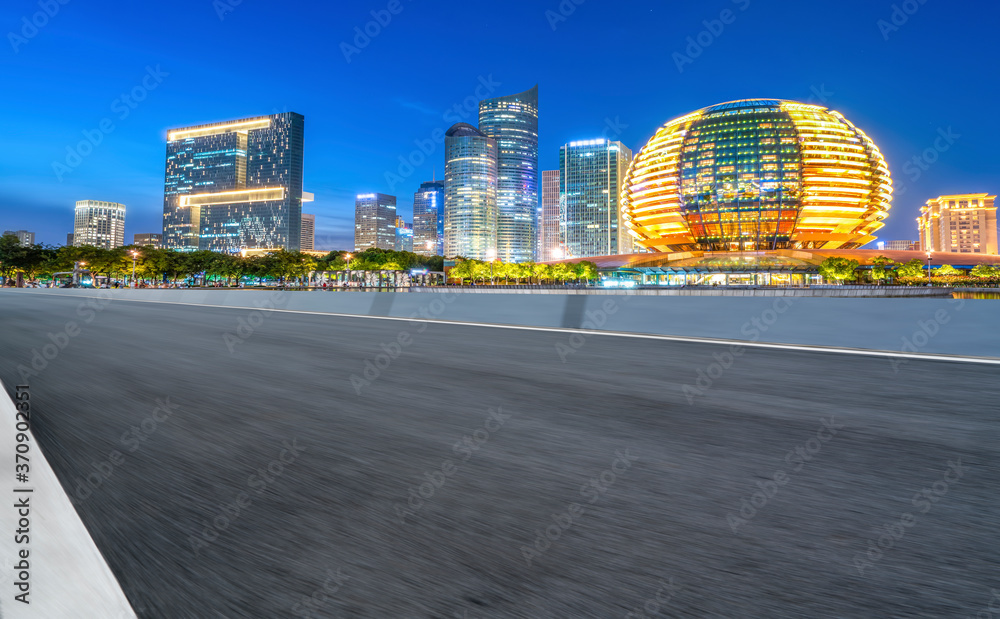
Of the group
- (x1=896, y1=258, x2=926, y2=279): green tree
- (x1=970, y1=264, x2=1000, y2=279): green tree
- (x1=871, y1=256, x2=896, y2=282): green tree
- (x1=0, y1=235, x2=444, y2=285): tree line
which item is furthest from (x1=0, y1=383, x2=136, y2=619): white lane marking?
(x1=970, y1=264, x2=1000, y2=279): green tree

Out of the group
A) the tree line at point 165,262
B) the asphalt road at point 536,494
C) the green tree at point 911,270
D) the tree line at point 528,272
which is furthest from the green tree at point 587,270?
the asphalt road at point 536,494

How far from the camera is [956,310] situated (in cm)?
831

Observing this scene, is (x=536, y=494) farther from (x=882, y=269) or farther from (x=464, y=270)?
(x=464, y=270)

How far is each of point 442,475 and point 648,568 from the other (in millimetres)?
1285

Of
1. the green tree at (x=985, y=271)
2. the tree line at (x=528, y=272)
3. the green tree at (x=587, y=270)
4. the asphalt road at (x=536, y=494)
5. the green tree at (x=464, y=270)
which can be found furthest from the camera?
the green tree at (x=464, y=270)

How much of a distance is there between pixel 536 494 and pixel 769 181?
12535 centimetres

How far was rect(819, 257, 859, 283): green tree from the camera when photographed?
101 meters

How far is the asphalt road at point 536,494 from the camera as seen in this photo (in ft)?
5.75

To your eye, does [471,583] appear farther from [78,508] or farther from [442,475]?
[78,508]

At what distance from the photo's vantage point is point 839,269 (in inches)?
3969

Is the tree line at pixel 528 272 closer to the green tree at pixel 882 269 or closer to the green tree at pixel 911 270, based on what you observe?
the green tree at pixel 882 269

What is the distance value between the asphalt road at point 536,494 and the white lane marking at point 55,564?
67mm

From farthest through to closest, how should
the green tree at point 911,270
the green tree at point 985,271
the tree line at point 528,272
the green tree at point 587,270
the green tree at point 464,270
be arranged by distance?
the green tree at point 464,270
the tree line at point 528,272
the green tree at point 587,270
the green tree at point 985,271
the green tree at point 911,270

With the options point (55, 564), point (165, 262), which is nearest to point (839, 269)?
point (55, 564)
